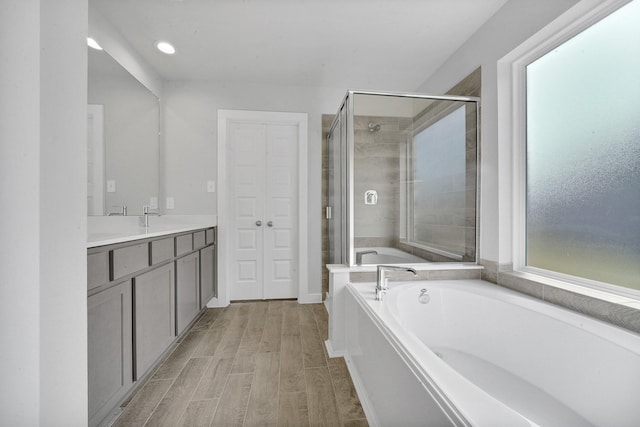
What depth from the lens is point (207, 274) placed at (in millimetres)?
2400

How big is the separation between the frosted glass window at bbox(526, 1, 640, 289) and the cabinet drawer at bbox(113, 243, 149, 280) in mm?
2213

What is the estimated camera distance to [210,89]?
2.65m

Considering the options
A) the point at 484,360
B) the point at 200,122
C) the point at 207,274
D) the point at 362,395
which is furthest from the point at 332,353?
the point at 200,122

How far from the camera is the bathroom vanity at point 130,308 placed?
1.03 m

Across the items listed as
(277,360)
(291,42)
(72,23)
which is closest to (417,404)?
(277,360)

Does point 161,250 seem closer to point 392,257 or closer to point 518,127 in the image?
point 392,257

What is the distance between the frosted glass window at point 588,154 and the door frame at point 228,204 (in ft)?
6.06

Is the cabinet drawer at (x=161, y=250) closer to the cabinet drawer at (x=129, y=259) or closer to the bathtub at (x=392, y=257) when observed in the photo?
the cabinet drawer at (x=129, y=259)

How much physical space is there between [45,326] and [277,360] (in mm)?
1295

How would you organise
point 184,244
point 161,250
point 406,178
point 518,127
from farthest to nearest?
point 406,178 < point 184,244 < point 518,127 < point 161,250

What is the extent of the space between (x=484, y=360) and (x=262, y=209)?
224 cm

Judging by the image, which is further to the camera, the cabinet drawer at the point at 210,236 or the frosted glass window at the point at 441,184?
the cabinet drawer at the point at 210,236

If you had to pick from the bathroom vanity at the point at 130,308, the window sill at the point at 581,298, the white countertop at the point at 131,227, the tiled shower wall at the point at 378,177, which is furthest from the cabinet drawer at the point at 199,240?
the window sill at the point at 581,298

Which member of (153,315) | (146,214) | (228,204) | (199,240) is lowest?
(153,315)
